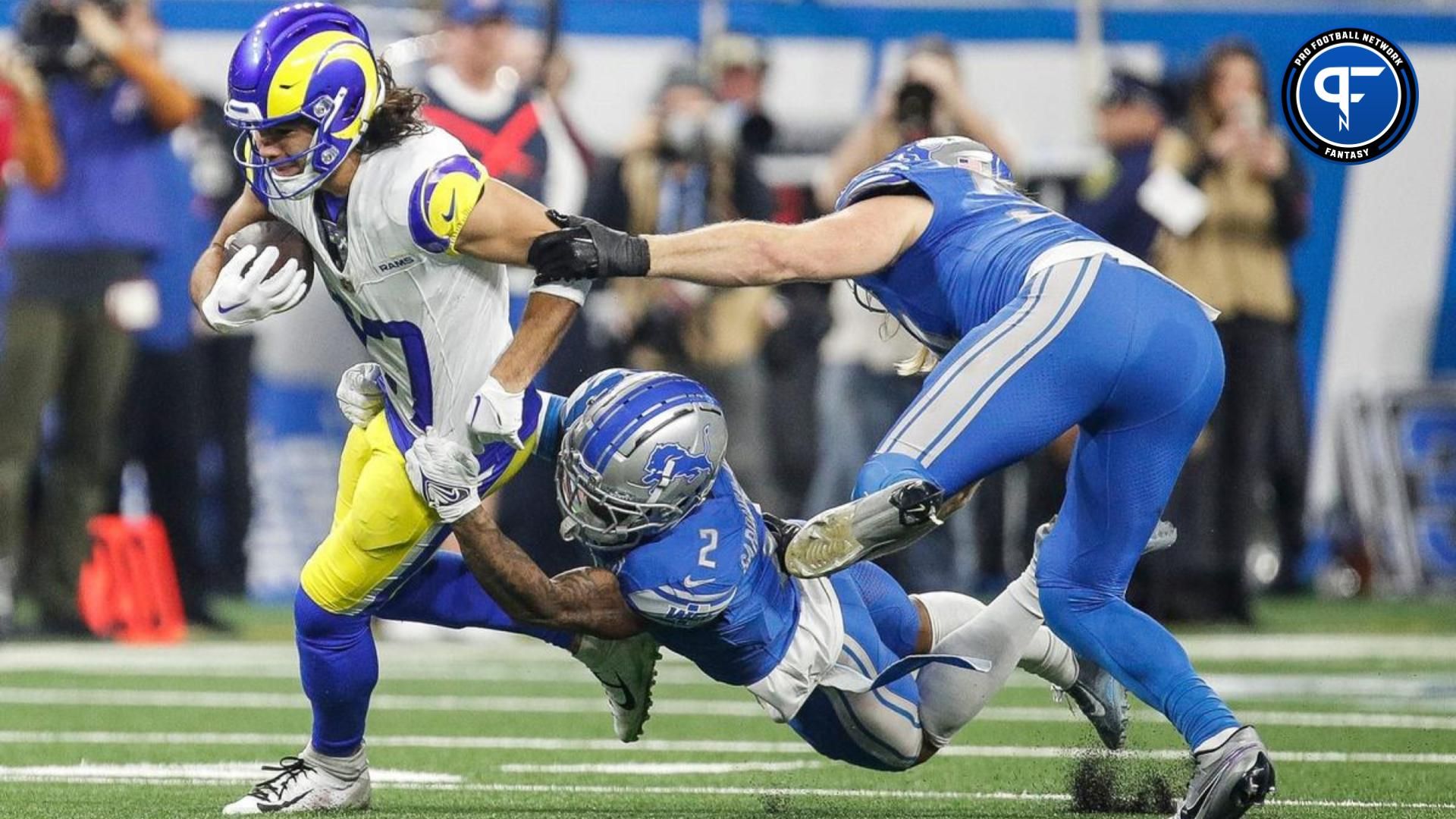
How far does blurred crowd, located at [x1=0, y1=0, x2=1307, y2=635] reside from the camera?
9.89 meters

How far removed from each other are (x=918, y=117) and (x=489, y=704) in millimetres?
3176

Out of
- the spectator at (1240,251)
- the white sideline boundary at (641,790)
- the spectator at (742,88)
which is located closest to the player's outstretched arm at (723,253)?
the white sideline boundary at (641,790)

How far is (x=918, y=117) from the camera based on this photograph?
381 inches

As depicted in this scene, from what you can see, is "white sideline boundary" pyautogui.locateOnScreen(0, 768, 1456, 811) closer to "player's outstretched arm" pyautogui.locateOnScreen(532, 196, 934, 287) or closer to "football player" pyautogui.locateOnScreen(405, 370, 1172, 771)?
"football player" pyautogui.locateOnScreen(405, 370, 1172, 771)

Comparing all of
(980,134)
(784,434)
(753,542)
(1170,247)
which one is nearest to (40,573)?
(784,434)

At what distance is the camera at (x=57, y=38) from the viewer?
32.1 ft

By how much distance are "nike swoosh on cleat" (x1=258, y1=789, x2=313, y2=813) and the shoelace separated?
0.03 metres

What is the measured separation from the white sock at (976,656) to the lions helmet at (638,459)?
0.71 m

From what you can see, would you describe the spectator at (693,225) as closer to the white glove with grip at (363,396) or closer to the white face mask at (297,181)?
the white glove with grip at (363,396)

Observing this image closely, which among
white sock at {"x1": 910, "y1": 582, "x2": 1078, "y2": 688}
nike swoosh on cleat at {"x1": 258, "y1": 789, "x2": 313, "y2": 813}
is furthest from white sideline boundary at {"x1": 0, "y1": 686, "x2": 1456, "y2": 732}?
nike swoosh on cleat at {"x1": 258, "y1": 789, "x2": 313, "y2": 813}

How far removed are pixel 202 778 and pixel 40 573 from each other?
185 inches

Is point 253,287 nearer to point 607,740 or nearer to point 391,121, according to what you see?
point 391,121

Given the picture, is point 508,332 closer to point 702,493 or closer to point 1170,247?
point 702,493

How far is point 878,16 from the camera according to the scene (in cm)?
1223
